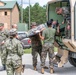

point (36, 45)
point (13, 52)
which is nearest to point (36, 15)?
point (36, 45)

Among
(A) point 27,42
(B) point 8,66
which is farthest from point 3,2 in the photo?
(B) point 8,66

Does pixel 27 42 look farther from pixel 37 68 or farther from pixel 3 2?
Result: pixel 3 2

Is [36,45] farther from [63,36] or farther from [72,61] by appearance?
[72,61]

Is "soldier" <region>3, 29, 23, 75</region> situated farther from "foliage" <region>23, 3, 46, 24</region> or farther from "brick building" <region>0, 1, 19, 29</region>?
"foliage" <region>23, 3, 46, 24</region>

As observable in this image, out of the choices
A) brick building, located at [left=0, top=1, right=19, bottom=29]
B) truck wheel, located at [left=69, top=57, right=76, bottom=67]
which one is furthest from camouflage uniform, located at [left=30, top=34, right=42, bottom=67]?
brick building, located at [left=0, top=1, right=19, bottom=29]

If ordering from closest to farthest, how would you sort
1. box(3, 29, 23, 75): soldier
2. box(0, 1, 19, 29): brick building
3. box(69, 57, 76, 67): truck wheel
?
box(3, 29, 23, 75): soldier < box(69, 57, 76, 67): truck wheel < box(0, 1, 19, 29): brick building

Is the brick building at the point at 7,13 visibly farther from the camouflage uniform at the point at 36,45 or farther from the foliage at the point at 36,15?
the camouflage uniform at the point at 36,45

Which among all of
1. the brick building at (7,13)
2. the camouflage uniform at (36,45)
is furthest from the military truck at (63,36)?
the brick building at (7,13)

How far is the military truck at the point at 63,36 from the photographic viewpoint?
364 inches

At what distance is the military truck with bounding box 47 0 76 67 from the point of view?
9234 millimetres

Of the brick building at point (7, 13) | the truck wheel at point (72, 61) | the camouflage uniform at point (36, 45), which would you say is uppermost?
the brick building at point (7, 13)

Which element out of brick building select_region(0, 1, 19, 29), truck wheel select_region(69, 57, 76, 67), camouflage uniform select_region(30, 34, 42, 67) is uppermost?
brick building select_region(0, 1, 19, 29)

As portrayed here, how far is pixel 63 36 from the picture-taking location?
34.6 feet

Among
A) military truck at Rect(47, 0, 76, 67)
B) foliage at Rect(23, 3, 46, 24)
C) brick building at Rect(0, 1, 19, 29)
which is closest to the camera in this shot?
military truck at Rect(47, 0, 76, 67)
